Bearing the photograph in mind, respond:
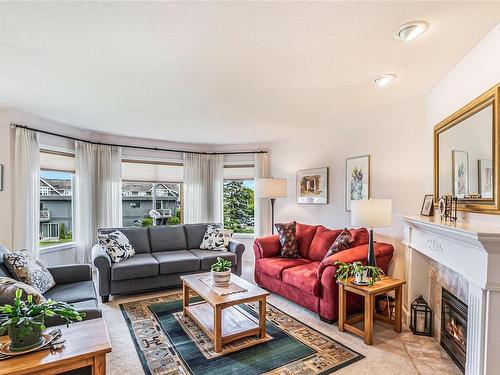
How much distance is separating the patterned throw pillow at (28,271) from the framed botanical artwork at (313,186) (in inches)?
143

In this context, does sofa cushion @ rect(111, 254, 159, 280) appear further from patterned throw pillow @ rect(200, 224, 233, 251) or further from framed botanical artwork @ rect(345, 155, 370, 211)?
framed botanical artwork @ rect(345, 155, 370, 211)

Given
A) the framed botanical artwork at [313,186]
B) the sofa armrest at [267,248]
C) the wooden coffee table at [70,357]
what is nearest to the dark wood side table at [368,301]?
the sofa armrest at [267,248]

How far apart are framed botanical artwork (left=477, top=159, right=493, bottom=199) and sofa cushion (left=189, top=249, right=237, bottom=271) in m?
3.28

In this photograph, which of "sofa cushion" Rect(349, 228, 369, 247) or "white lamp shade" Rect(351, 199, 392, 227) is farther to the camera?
"sofa cushion" Rect(349, 228, 369, 247)

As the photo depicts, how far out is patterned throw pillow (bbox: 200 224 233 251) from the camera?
4.76 metres

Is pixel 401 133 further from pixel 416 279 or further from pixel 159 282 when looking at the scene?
pixel 159 282

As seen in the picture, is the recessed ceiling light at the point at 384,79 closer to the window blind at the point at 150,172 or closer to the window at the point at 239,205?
the window at the point at 239,205

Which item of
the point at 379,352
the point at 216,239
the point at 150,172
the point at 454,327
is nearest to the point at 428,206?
the point at 454,327

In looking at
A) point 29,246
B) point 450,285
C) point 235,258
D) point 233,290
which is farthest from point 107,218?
point 450,285

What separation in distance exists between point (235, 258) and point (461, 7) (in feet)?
12.6

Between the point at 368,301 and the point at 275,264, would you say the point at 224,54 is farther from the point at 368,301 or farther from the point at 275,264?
the point at 275,264

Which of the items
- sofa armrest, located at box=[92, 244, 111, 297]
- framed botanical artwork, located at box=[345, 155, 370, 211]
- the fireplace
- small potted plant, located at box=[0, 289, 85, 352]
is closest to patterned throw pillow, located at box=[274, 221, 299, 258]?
framed botanical artwork, located at box=[345, 155, 370, 211]

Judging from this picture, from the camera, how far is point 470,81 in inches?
87.1

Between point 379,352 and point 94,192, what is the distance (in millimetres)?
4757
